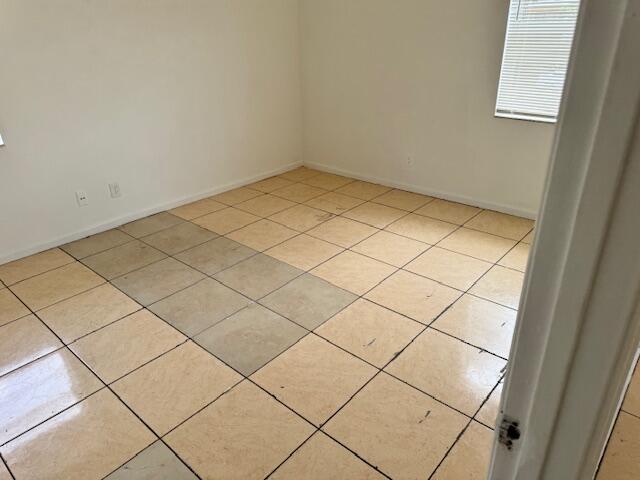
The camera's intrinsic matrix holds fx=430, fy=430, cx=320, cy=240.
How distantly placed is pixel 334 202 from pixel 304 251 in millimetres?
902

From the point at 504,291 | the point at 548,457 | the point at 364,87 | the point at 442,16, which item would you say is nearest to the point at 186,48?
the point at 364,87

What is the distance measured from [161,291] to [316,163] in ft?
7.95

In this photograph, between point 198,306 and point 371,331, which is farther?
point 198,306

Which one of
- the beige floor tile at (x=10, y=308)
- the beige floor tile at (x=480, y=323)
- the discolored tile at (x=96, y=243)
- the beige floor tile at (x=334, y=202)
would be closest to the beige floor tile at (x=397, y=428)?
Answer: the beige floor tile at (x=480, y=323)

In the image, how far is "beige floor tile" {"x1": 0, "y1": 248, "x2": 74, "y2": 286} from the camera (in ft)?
8.65

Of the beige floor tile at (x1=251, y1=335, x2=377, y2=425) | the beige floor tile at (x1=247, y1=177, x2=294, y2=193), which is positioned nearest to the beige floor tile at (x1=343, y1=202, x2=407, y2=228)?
the beige floor tile at (x1=247, y1=177, x2=294, y2=193)

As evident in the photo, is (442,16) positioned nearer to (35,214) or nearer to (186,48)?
(186,48)

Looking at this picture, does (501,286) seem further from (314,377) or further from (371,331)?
(314,377)

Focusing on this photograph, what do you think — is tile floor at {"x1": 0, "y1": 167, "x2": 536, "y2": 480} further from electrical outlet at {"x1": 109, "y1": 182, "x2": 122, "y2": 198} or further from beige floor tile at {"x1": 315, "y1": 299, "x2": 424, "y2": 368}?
electrical outlet at {"x1": 109, "y1": 182, "x2": 122, "y2": 198}

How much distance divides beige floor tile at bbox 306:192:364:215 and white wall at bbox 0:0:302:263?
32.4 inches

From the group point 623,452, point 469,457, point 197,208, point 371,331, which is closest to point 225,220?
point 197,208

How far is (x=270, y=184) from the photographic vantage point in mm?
4098

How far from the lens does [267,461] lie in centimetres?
149

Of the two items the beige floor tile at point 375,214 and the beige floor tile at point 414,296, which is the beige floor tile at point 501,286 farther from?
the beige floor tile at point 375,214
